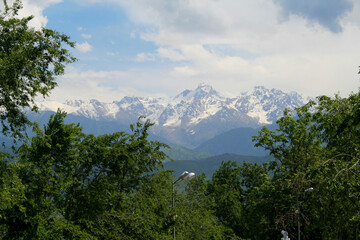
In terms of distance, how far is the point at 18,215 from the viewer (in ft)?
64.5

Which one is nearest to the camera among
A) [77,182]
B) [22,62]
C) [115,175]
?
[22,62]

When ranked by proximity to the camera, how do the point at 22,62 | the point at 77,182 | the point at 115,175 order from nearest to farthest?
1. the point at 22,62
2. the point at 77,182
3. the point at 115,175

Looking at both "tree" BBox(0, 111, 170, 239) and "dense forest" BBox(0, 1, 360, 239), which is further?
"tree" BBox(0, 111, 170, 239)

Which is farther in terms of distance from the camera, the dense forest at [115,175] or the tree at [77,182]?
the tree at [77,182]

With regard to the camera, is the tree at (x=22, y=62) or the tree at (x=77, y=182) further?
the tree at (x=77, y=182)

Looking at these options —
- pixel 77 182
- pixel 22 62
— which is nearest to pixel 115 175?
pixel 77 182

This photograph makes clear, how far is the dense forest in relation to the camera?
1173cm

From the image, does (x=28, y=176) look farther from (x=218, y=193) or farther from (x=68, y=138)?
(x=218, y=193)

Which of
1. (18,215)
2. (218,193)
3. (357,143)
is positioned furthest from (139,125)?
(218,193)

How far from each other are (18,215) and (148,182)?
8968 mm

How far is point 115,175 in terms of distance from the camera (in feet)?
82.5

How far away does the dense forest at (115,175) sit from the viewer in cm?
1173

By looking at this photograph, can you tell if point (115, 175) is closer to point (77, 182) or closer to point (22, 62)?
point (77, 182)

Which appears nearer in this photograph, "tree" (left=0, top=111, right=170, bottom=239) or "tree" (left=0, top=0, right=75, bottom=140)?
"tree" (left=0, top=0, right=75, bottom=140)
